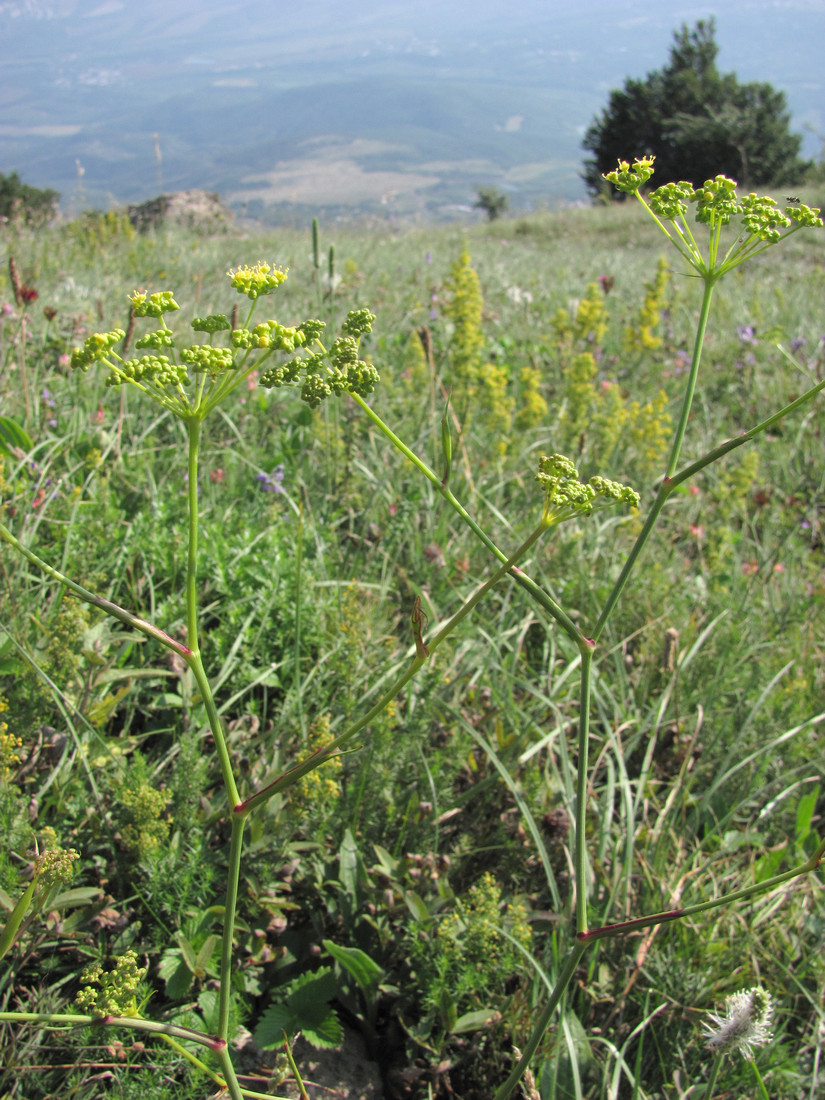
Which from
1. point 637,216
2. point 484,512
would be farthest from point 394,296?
point 637,216

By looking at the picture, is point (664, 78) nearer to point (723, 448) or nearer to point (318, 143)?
point (723, 448)

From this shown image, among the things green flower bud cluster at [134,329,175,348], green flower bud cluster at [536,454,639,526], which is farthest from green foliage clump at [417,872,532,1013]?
green flower bud cluster at [134,329,175,348]

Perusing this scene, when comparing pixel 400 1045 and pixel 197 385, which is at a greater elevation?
pixel 197 385

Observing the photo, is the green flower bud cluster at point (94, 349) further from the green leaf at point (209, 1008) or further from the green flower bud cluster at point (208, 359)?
the green leaf at point (209, 1008)

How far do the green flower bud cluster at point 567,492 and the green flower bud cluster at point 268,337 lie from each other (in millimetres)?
318

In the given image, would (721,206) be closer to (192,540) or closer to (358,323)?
(358,323)

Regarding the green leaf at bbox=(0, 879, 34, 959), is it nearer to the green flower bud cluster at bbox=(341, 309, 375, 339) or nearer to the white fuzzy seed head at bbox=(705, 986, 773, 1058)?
the green flower bud cluster at bbox=(341, 309, 375, 339)

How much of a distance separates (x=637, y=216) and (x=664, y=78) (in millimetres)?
36235

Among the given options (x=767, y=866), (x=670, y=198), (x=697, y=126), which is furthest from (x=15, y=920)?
(x=697, y=126)

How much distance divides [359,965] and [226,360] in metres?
1.17

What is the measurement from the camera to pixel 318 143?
17950cm

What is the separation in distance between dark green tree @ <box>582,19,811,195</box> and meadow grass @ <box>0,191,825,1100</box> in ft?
117

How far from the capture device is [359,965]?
1349 mm

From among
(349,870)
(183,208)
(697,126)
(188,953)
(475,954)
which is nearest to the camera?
(188,953)
